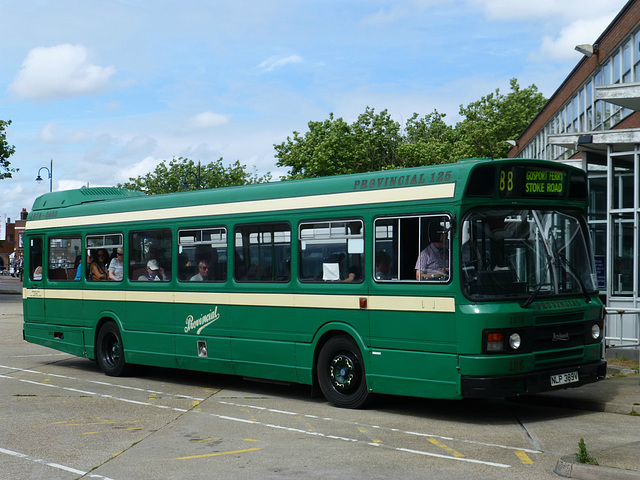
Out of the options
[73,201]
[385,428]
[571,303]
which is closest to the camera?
[385,428]

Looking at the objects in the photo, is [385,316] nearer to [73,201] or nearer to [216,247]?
[216,247]

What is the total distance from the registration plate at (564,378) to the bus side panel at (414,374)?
1.16 meters

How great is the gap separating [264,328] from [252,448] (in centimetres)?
371

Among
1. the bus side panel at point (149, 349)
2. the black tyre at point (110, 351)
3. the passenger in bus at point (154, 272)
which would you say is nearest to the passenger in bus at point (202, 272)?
the passenger in bus at point (154, 272)

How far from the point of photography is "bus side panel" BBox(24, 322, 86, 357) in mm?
15742

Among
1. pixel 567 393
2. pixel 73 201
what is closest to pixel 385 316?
pixel 567 393

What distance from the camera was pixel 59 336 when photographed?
53.1ft

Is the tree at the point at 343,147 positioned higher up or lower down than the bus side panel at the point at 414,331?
higher up

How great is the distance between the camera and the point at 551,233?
10352 mm

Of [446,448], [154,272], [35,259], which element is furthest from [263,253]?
[35,259]

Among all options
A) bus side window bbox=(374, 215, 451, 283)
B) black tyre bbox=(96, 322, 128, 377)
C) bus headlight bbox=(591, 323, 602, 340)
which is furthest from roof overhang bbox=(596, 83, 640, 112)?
black tyre bbox=(96, 322, 128, 377)

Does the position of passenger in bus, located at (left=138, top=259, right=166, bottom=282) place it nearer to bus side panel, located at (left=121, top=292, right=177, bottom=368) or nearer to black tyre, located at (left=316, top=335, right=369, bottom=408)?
bus side panel, located at (left=121, top=292, right=177, bottom=368)

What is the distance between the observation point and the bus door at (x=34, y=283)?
1672 cm

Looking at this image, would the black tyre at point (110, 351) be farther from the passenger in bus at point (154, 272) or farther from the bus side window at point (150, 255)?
the passenger in bus at point (154, 272)
